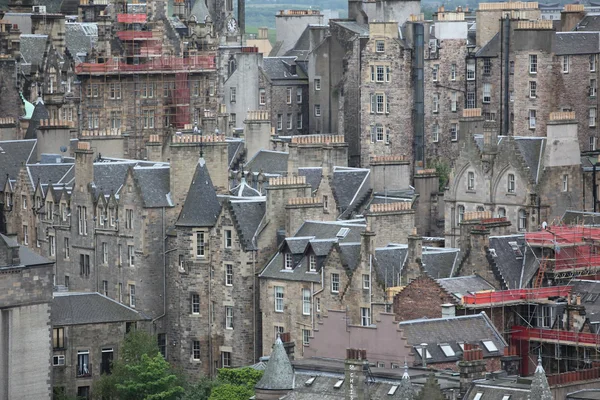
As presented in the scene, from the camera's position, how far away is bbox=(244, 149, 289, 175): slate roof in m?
140

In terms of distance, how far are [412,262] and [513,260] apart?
526 cm

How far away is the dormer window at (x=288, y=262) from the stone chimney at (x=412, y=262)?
24.7 feet

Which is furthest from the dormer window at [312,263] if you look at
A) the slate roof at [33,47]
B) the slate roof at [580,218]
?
the slate roof at [33,47]

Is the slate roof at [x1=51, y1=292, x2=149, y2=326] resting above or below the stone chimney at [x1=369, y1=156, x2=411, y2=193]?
below

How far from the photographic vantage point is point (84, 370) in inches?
4865

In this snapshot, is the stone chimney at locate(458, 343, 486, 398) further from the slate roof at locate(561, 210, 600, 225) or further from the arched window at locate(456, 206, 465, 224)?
the arched window at locate(456, 206, 465, 224)

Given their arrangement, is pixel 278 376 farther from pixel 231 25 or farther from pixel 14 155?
pixel 231 25

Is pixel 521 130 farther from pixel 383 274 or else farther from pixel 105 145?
pixel 383 274

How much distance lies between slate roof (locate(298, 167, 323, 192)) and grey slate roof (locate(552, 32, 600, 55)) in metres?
27.4

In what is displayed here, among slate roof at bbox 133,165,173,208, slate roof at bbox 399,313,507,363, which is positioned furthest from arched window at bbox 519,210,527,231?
slate roof at bbox 399,313,507,363

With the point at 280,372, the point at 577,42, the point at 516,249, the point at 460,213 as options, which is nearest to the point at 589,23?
the point at 577,42

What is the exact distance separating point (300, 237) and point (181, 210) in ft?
29.0

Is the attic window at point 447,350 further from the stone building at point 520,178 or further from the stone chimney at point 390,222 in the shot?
the stone building at point 520,178

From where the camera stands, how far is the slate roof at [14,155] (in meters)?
144
